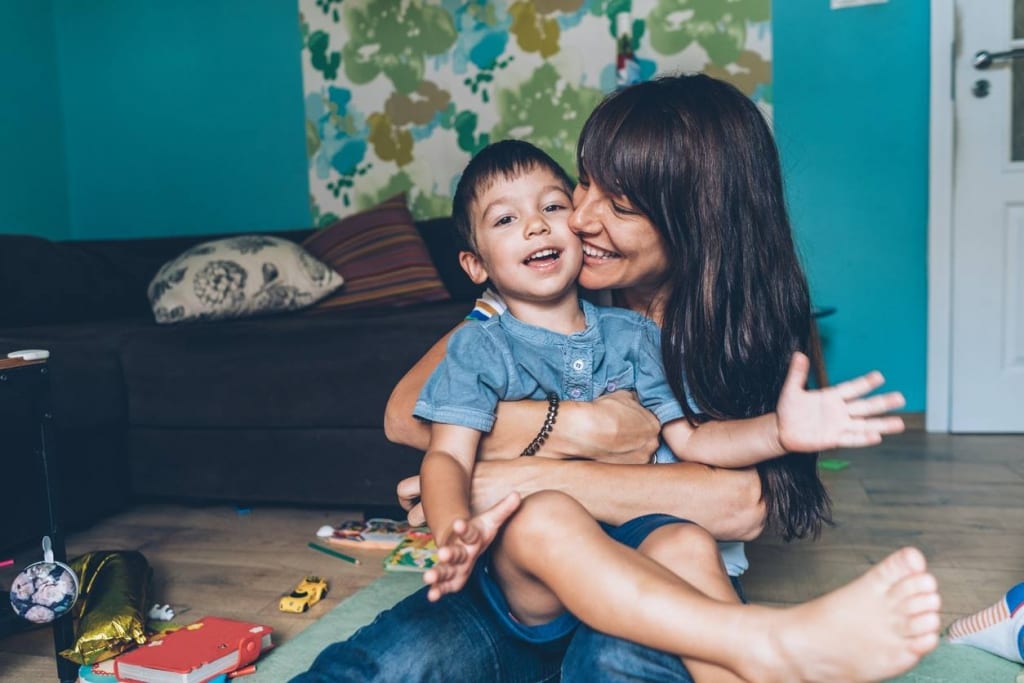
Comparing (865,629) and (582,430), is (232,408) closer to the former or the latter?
(582,430)

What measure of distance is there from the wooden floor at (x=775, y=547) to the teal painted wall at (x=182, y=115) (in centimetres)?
168

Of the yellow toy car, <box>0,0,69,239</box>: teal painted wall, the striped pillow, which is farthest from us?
<box>0,0,69,239</box>: teal painted wall

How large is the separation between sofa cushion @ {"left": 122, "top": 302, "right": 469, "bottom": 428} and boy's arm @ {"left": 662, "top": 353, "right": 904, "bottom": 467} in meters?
1.17

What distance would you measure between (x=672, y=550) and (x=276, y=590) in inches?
43.8

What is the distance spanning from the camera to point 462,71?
338 cm

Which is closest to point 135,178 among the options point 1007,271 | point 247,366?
point 247,366

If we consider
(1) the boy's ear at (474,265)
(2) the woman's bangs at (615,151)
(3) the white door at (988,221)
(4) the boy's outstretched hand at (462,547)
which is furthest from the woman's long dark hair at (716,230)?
(3) the white door at (988,221)

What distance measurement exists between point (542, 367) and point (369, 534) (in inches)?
41.6

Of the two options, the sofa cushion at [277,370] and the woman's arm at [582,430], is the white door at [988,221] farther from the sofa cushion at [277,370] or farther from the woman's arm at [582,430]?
the woman's arm at [582,430]

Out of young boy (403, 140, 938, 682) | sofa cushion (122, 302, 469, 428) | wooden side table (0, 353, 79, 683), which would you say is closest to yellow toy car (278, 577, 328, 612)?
wooden side table (0, 353, 79, 683)

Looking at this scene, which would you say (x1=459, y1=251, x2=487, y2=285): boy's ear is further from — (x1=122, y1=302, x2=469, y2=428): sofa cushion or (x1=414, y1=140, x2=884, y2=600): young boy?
(x1=122, y1=302, x2=469, y2=428): sofa cushion

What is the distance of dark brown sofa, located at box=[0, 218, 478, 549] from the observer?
7.02 ft

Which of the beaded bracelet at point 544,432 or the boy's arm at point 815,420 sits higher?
the boy's arm at point 815,420

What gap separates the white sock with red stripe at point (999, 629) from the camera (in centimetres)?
134
